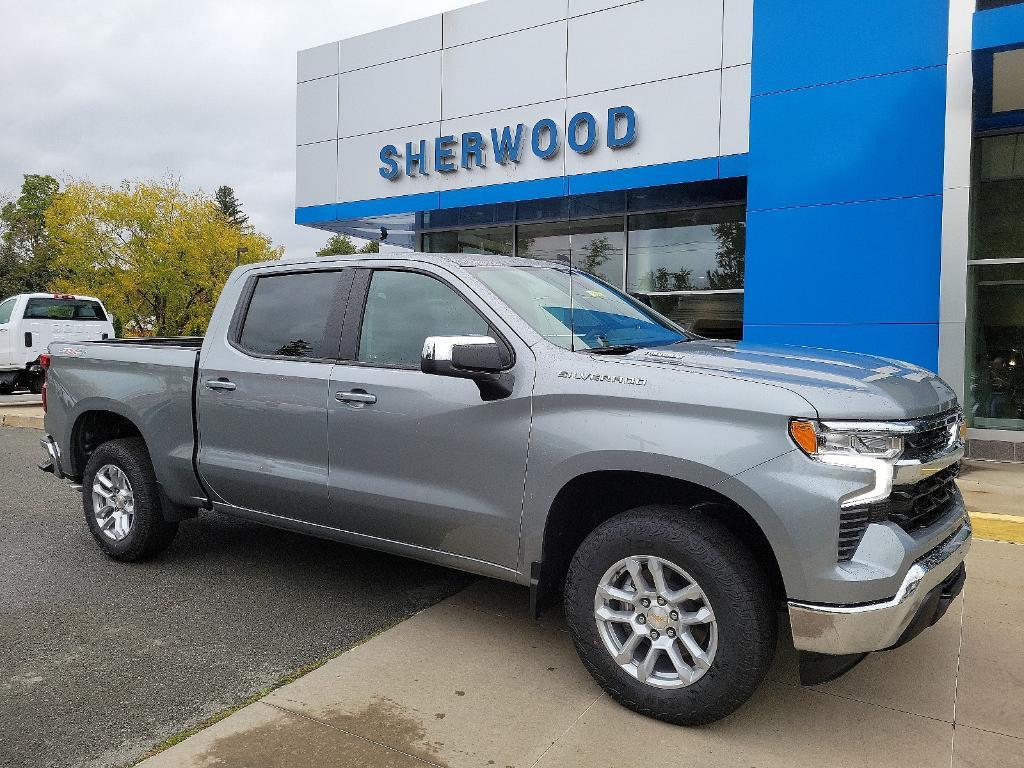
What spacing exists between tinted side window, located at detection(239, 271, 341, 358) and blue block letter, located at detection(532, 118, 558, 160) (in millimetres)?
8709

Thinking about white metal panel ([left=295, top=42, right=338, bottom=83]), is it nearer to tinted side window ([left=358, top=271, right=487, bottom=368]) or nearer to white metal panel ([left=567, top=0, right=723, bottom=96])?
white metal panel ([left=567, top=0, right=723, bottom=96])

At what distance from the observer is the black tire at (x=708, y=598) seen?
2.82 meters

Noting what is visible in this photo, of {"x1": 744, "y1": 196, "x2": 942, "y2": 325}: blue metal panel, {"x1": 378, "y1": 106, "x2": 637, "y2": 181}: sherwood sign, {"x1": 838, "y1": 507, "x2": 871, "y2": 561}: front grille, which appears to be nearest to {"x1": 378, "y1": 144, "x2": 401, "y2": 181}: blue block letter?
{"x1": 378, "y1": 106, "x2": 637, "y2": 181}: sherwood sign

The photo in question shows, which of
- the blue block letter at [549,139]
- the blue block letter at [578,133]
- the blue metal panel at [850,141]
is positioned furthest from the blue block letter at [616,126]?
the blue metal panel at [850,141]

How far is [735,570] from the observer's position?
9.34ft

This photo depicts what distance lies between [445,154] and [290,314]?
10021 millimetres

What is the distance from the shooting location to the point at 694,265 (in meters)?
12.8

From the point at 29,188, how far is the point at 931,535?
269 ft

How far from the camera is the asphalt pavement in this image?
3.05 metres

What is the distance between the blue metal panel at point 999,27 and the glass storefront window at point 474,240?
8.10m

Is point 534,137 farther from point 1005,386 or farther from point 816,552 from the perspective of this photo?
point 816,552

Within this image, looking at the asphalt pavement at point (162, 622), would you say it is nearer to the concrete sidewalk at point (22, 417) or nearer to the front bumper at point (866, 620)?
the front bumper at point (866, 620)

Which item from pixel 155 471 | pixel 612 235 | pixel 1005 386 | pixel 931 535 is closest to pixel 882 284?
pixel 1005 386

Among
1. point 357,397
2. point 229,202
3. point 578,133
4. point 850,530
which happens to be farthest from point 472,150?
point 229,202
